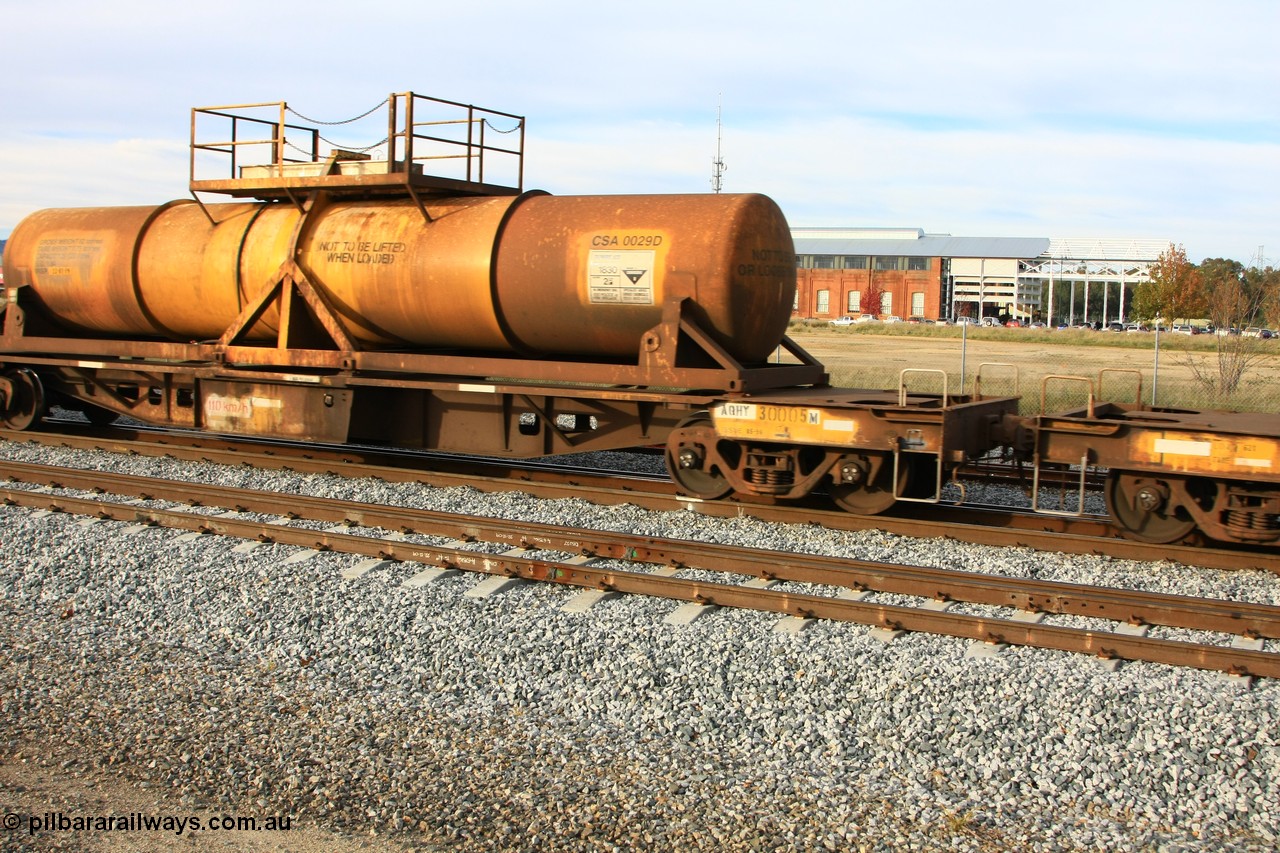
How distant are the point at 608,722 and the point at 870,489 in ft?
16.3

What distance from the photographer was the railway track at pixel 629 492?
8875 mm

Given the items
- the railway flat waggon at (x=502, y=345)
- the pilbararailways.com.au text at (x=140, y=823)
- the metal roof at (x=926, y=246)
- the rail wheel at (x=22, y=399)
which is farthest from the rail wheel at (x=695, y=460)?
the metal roof at (x=926, y=246)

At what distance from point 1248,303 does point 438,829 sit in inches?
1029

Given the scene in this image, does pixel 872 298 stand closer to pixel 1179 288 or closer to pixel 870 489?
pixel 1179 288

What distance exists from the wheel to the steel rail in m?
1.53

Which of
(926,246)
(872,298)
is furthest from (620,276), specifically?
(926,246)

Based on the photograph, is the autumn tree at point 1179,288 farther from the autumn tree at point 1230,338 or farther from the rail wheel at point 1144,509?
the rail wheel at point 1144,509

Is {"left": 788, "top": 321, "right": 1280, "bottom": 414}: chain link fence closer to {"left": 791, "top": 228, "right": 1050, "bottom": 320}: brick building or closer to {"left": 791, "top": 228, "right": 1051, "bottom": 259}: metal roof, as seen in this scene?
{"left": 791, "top": 228, "right": 1050, "bottom": 320}: brick building

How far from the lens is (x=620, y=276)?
35.1 ft

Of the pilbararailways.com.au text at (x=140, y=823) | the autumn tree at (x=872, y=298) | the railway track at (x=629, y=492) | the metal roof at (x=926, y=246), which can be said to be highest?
the metal roof at (x=926, y=246)

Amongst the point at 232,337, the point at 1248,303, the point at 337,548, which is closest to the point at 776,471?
the point at 337,548

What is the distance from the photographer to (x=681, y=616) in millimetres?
7016

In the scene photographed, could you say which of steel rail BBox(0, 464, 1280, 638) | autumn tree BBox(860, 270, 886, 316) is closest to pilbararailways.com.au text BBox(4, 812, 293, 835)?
steel rail BBox(0, 464, 1280, 638)

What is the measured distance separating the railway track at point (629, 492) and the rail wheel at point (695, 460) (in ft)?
0.47
